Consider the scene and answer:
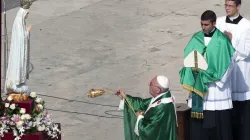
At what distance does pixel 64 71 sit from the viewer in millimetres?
17469

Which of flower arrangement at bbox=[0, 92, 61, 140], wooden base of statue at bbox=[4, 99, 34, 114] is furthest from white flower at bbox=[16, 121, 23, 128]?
wooden base of statue at bbox=[4, 99, 34, 114]

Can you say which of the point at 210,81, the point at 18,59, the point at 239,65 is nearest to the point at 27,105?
the point at 18,59

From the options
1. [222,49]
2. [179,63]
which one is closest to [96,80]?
[179,63]

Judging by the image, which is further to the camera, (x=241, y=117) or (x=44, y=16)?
(x=44, y=16)

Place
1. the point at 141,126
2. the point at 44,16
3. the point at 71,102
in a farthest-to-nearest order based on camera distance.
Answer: the point at 44,16 → the point at 71,102 → the point at 141,126

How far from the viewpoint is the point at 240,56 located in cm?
1323

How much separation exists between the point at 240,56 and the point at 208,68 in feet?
2.19

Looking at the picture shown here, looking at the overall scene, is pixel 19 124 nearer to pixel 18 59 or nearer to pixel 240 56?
pixel 18 59

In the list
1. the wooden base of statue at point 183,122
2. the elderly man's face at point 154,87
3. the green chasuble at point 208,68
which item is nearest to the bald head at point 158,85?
the elderly man's face at point 154,87

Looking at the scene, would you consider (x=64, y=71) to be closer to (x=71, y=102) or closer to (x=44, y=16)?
(x=71, y=102)

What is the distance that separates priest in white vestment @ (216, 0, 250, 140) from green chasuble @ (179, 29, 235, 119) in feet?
1.26

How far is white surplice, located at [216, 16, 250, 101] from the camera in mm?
13172

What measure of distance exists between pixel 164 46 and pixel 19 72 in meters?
5.52

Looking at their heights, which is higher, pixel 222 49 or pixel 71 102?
pixel 222 49
